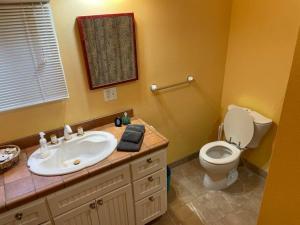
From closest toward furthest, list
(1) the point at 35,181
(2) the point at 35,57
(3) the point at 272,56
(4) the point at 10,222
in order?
1. (4) the point at 10,222
2. (1) the point at 35,181
3. (2) the point at 35,57
4. (3) the point at 272,56

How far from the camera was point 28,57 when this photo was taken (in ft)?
5.10

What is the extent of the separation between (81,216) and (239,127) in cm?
170

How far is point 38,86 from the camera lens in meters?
1.65

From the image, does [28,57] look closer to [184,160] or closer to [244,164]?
[184,160]

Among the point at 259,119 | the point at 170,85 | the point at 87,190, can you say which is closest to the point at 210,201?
the point at 259,119

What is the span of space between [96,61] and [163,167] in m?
0.99

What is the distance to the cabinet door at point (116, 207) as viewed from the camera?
63.8 inches

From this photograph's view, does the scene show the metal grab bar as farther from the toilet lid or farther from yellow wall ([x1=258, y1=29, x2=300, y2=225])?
yellow wall ([x1=258, y1=29, x2=300, y2=225])

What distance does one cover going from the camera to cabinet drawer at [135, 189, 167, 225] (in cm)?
184

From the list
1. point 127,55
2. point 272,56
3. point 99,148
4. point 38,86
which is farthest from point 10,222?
point 272,56

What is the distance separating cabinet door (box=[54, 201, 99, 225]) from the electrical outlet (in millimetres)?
851

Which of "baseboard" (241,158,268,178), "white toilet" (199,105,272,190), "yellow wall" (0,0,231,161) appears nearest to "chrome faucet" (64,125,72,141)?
"yellow wall" (0,0,231,161)

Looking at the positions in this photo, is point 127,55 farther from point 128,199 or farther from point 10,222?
point 10,222

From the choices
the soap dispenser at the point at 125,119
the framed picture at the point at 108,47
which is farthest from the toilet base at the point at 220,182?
the framed picture at the point at 108,47
